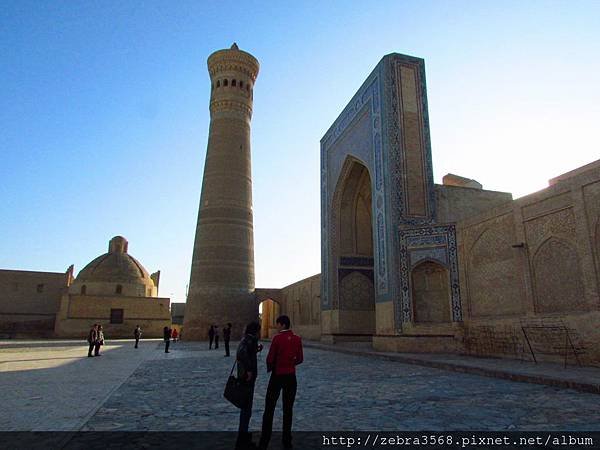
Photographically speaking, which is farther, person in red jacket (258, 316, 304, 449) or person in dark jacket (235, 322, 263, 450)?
person in red jacket (258, 316, 304, 449)

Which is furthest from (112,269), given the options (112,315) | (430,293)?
(430,293)

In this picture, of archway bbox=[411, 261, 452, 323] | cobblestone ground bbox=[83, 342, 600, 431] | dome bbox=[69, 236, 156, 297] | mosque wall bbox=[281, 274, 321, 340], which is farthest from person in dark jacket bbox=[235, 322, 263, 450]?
dome bbox=[69, 236, 156, 297]

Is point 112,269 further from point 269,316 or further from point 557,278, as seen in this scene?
point 557,278

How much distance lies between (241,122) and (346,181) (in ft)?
36.1

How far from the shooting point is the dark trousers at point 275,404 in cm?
301

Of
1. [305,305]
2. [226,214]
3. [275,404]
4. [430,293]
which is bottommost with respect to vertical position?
[275,404]

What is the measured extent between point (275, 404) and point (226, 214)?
21.5 metres

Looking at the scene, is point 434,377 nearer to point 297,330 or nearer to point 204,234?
point 297,330

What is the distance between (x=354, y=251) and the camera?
1680 centimetres

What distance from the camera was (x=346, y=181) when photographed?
1689cm

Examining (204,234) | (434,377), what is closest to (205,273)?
(204,234)

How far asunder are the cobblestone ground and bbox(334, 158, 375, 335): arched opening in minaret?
915 cm

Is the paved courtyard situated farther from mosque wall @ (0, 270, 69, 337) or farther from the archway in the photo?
mosque wall @ (0, 270, 69, 337)

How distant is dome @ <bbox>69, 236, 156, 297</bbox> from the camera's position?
3269 centimetres
